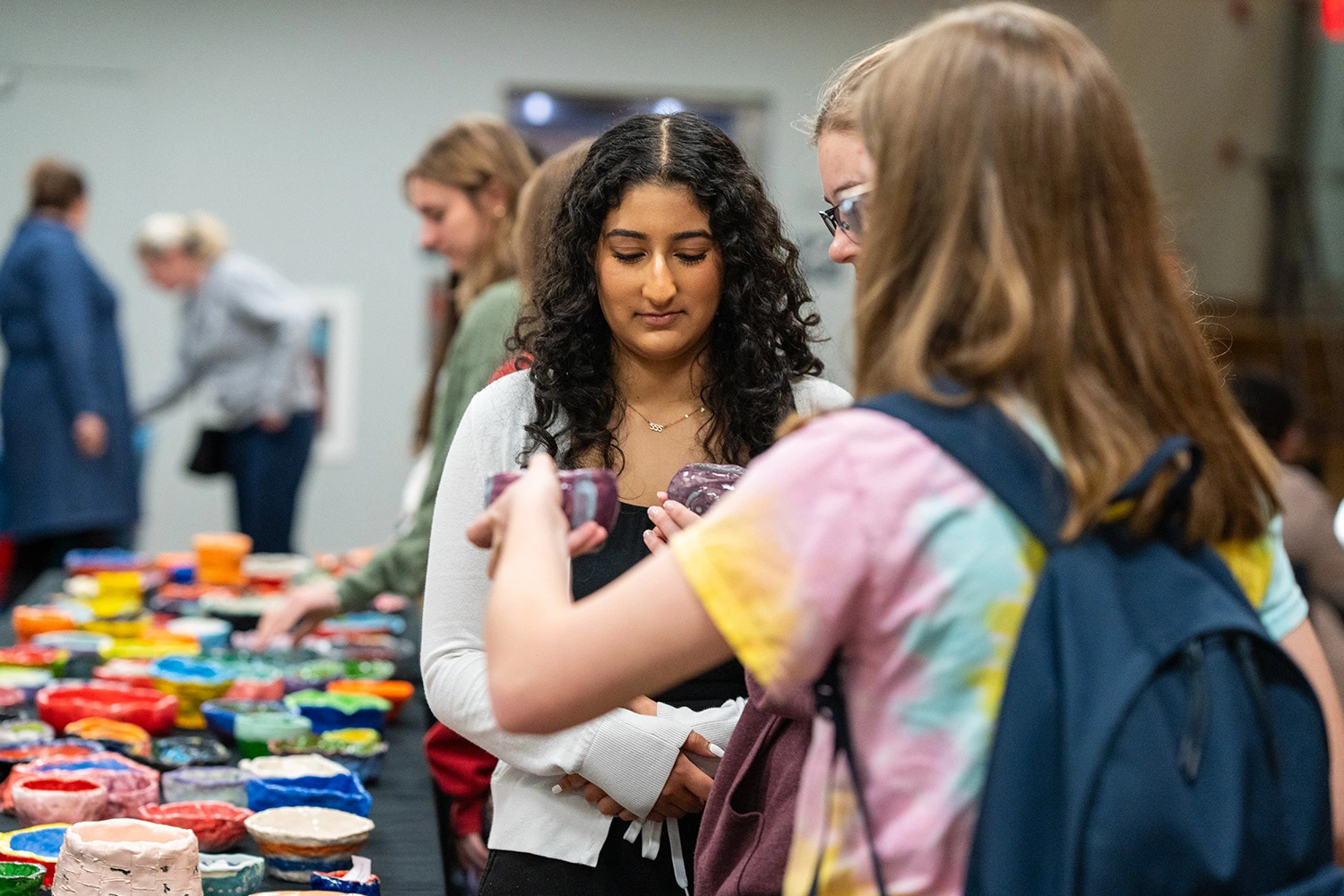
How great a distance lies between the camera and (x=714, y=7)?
6.90m

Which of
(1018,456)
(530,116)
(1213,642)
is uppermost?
Result: (530,116)

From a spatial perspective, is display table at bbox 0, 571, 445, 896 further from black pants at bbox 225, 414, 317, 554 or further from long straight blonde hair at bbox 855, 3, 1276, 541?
black pants at bbox 225, 414, 317, 554

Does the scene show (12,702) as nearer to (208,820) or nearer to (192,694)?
(192,694)

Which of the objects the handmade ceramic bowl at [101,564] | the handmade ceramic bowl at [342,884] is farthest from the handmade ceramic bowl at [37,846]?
the handmade ceramic bowl at [101,564]

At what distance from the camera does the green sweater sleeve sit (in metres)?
2.40

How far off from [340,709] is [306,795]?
0.45m

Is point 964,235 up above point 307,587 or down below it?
above

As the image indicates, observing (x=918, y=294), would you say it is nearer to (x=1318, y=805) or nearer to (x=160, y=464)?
(x=1318, y=805)

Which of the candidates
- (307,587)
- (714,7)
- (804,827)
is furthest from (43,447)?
(804,827)

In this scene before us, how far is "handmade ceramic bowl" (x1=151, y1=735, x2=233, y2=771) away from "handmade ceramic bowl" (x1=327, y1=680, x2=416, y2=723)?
0.35 metres

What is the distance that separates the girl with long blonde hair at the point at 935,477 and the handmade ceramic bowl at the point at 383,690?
1.48 metres

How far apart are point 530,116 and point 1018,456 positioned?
6311 millimetres

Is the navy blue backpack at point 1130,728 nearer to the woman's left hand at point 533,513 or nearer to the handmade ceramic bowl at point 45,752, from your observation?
the woman's left hand at point 533,513

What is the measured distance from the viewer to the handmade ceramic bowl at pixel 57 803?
165 centimetres
